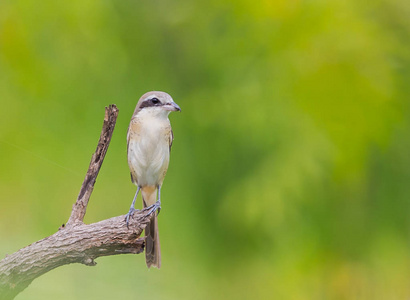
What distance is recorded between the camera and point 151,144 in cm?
201

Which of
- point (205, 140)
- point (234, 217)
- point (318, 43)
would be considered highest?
point (318, 43)

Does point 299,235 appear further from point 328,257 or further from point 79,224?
point 79,224

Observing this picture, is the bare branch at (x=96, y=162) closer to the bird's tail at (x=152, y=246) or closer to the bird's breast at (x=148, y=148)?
the bird's breast at (x=148, y=148)

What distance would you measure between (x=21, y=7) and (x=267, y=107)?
1.78m

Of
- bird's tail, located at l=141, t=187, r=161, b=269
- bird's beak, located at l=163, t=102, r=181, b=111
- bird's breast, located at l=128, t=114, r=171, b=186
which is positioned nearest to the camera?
bird's beak, located at l=163, t=102, r=181, b=111

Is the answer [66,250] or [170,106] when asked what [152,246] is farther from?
[170,106]

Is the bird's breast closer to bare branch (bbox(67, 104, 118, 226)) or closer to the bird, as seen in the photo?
the bird

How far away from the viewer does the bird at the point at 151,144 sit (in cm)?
193

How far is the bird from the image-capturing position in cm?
193

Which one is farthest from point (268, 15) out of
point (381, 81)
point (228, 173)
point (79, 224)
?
point (79, 224)

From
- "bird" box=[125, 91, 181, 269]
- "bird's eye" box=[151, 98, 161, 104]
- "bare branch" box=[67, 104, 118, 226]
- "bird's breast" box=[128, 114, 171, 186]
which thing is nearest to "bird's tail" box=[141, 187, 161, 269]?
"bird" box=[125, 91, 181, 269]

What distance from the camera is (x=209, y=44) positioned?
3916 mm

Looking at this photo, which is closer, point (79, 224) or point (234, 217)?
point (79, 224)

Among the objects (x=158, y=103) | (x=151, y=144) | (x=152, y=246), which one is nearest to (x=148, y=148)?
(x=151, y=144)
